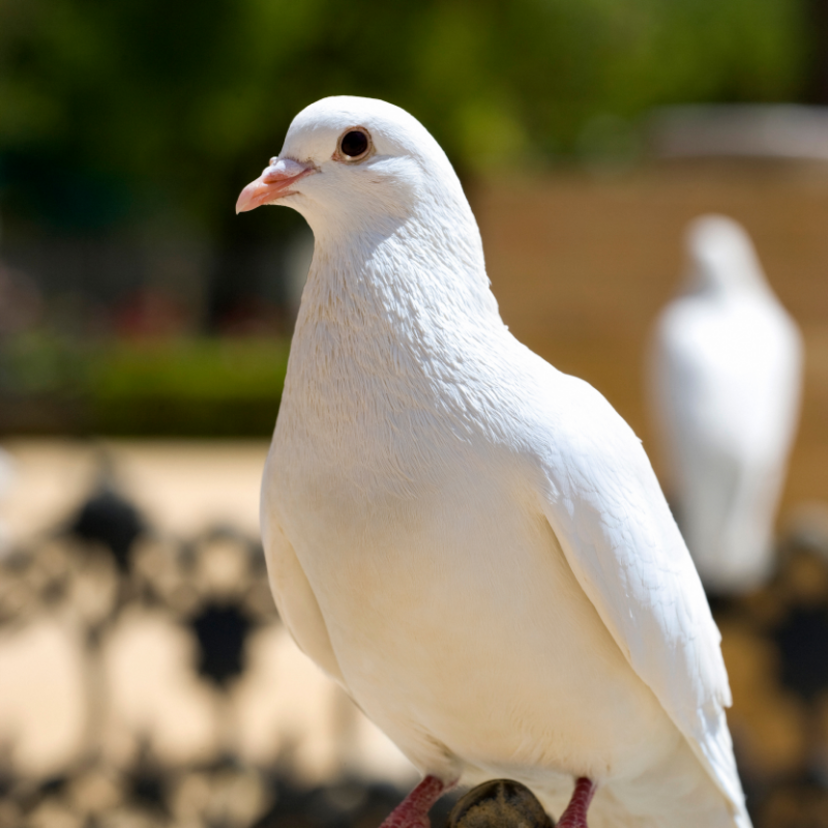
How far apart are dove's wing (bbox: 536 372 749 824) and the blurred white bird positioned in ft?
8.69

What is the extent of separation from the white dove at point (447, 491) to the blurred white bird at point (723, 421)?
282 centimetres

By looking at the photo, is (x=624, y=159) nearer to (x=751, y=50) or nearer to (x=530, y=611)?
(x=751, y=50)

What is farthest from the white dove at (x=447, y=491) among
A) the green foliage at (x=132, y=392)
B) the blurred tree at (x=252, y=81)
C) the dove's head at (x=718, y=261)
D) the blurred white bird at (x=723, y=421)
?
the blurred tree at (x=252, y=81)

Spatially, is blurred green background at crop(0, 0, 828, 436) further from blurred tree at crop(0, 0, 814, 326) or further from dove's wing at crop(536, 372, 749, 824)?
dove's wing at crop(536, 372, 749, 824)

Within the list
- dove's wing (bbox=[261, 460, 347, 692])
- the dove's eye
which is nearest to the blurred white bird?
dove's wing (bbox=[261, 460, 347, 692])

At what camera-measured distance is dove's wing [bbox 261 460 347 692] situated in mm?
1741

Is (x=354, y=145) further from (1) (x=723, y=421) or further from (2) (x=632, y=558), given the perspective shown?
(1) (x=723, y=421)

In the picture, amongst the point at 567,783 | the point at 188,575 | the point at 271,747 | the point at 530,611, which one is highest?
the point at 530,611

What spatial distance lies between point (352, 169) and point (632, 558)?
2.38ft

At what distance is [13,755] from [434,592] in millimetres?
3489

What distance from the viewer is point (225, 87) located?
1695 centimetres

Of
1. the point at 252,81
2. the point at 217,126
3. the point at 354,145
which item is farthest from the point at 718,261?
the point at 217,126

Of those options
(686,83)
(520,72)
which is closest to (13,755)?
(520,72)

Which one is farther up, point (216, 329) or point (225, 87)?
point (225, 87)
